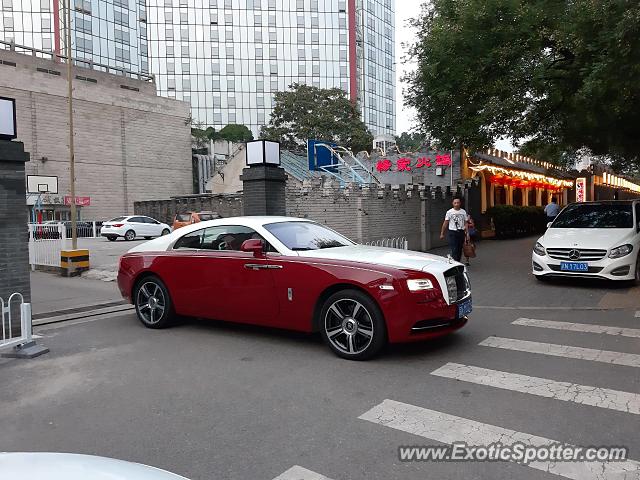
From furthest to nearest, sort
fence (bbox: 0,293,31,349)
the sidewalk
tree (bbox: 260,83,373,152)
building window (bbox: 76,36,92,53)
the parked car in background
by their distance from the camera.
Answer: building window (bbox: 76,36,92,53), tree (bbox: 260,83,373,152), the parked car in background, the sidewalk, fence (bbox: 0,293,31,349)

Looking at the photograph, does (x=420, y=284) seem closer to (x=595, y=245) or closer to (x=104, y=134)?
(x=595, y=245)

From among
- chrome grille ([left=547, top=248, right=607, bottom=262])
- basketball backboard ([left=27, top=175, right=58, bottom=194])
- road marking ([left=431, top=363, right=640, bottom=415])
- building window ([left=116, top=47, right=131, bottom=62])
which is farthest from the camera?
building window ([left=116, top=47, right=131, bottom=62])

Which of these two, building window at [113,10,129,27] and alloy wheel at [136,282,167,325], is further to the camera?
building window at [113,10,129,27]

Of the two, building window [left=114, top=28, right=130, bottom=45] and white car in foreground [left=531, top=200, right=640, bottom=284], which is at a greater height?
building window [left=114, top=28, right=130, bottom=45]

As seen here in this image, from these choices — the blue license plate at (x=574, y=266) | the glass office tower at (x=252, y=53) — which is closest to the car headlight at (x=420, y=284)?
the blue license plate at (x=574, y=266)

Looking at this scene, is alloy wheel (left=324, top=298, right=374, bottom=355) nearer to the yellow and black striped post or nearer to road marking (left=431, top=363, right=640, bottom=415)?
road marking (left=431, top=363, right=640, bottom=415)

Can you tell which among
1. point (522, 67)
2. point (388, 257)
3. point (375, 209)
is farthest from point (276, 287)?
point (375, 209)

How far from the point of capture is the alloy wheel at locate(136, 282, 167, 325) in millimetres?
7137

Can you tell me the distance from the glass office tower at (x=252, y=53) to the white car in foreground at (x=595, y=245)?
67071mm

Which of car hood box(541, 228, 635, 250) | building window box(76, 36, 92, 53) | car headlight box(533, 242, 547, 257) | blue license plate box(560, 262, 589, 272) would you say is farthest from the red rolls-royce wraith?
building window box(76, 36, 92, 53)

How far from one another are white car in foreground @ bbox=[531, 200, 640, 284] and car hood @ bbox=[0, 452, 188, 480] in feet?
31.5

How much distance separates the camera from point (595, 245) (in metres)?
9.74

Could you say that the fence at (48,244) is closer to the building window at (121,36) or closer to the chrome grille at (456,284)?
the chrome grille at (456,284)

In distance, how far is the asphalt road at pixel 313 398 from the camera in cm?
346
